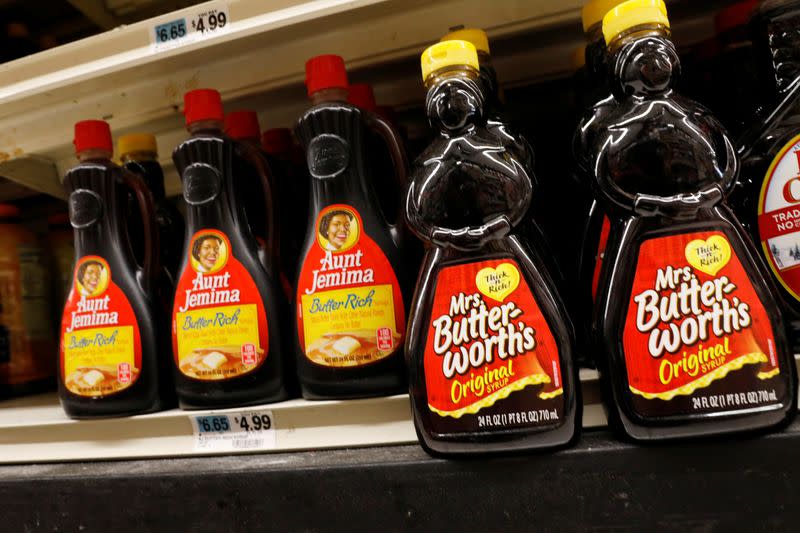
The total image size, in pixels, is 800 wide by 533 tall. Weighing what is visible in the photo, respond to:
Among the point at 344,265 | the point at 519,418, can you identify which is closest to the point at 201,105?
the point at 344,265

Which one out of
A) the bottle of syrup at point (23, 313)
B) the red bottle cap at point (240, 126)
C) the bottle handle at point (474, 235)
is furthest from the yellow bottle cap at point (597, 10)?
the bottle of syrup at point (23, 313)

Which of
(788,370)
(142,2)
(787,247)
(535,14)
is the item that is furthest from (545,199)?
(142,2)

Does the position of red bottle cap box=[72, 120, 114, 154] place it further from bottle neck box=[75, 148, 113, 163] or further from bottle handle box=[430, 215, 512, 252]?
bottle handle box=[430, 215, 512, 252]

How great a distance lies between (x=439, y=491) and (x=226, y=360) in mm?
402

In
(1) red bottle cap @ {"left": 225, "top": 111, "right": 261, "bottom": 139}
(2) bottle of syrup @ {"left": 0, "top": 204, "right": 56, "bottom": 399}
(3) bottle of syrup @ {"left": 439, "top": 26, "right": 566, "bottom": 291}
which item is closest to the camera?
(3) bottle of syrup @ {"left": 439, "top": 26, "right": 566, "bottom": 291}

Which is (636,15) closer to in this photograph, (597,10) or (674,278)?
(597,10)

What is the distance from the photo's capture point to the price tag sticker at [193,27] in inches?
34.3

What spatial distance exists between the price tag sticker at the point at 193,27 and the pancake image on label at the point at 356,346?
473 millimetres

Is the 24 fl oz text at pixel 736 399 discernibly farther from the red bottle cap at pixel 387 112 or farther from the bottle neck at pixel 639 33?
the red bottle cap at pixel 387 112

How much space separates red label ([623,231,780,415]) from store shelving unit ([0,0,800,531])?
0.22ft

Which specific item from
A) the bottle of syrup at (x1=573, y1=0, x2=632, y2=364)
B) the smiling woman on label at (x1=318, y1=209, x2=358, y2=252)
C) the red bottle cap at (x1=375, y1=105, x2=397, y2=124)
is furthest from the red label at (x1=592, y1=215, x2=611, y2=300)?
the red bottle cap at (x1=375, y1=105, x2=397, y2=124)

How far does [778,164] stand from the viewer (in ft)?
2.56

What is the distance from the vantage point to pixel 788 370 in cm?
67

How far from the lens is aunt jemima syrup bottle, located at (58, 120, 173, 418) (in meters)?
0.99
